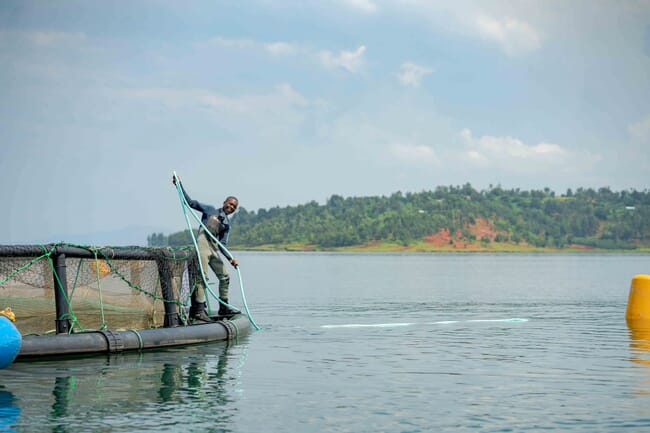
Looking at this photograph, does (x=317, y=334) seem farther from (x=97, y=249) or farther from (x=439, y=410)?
(x=439, y=410)

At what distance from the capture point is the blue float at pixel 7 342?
17438mm

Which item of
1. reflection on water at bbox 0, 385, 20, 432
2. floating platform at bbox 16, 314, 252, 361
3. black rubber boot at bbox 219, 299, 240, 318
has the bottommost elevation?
reflection on water at bbox 0, 385, 20, 432

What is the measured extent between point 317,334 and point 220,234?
4830mm

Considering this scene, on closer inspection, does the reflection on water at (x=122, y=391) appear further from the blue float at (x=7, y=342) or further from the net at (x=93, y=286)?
the net at (x=93, y=286)

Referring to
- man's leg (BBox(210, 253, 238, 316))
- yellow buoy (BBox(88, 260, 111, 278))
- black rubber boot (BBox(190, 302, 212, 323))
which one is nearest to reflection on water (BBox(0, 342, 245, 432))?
yellow buoy (BBox(88, 260, 111, 278))

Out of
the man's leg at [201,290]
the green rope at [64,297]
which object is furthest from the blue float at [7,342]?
the man's leg at [201,290]

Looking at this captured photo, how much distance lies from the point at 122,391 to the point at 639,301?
22021 millimetres

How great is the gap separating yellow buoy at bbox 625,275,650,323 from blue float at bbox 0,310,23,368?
874 inches

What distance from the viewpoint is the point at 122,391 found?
16.8 metres

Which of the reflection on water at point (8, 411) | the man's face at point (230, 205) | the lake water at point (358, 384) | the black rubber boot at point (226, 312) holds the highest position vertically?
the man's face at point (230, 205)

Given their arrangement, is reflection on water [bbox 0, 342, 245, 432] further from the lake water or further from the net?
the net

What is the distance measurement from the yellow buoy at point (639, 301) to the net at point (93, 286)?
651 inches

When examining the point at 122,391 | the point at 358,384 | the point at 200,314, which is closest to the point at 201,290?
the point at 200,314

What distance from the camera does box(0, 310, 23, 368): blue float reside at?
57.2 ft
